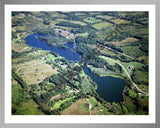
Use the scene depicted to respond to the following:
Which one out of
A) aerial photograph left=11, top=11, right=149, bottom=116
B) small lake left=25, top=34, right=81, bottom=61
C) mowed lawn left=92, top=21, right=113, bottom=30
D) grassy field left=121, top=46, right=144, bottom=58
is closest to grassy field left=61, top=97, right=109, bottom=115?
aerial photograph left=11, top=11, right=149, bottom=116

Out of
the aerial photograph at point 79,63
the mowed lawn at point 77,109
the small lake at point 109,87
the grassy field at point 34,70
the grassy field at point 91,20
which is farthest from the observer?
the grassy field at point 91,20

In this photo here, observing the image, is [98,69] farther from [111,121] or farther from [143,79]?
[111,121]

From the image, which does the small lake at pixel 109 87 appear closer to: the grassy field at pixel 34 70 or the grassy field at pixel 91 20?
the grassy field at pixel 34 70

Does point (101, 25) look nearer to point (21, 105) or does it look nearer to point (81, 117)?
point (81, 117)

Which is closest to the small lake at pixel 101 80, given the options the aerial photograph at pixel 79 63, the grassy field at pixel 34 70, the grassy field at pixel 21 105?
the aerial photograph at pixel 79 63

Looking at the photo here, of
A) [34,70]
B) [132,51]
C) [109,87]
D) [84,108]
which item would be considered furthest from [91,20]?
[84,108]

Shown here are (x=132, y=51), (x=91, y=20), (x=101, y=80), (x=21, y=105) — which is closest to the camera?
(x=21, y=105)

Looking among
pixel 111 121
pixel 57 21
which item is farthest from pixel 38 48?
pixel 111 121
